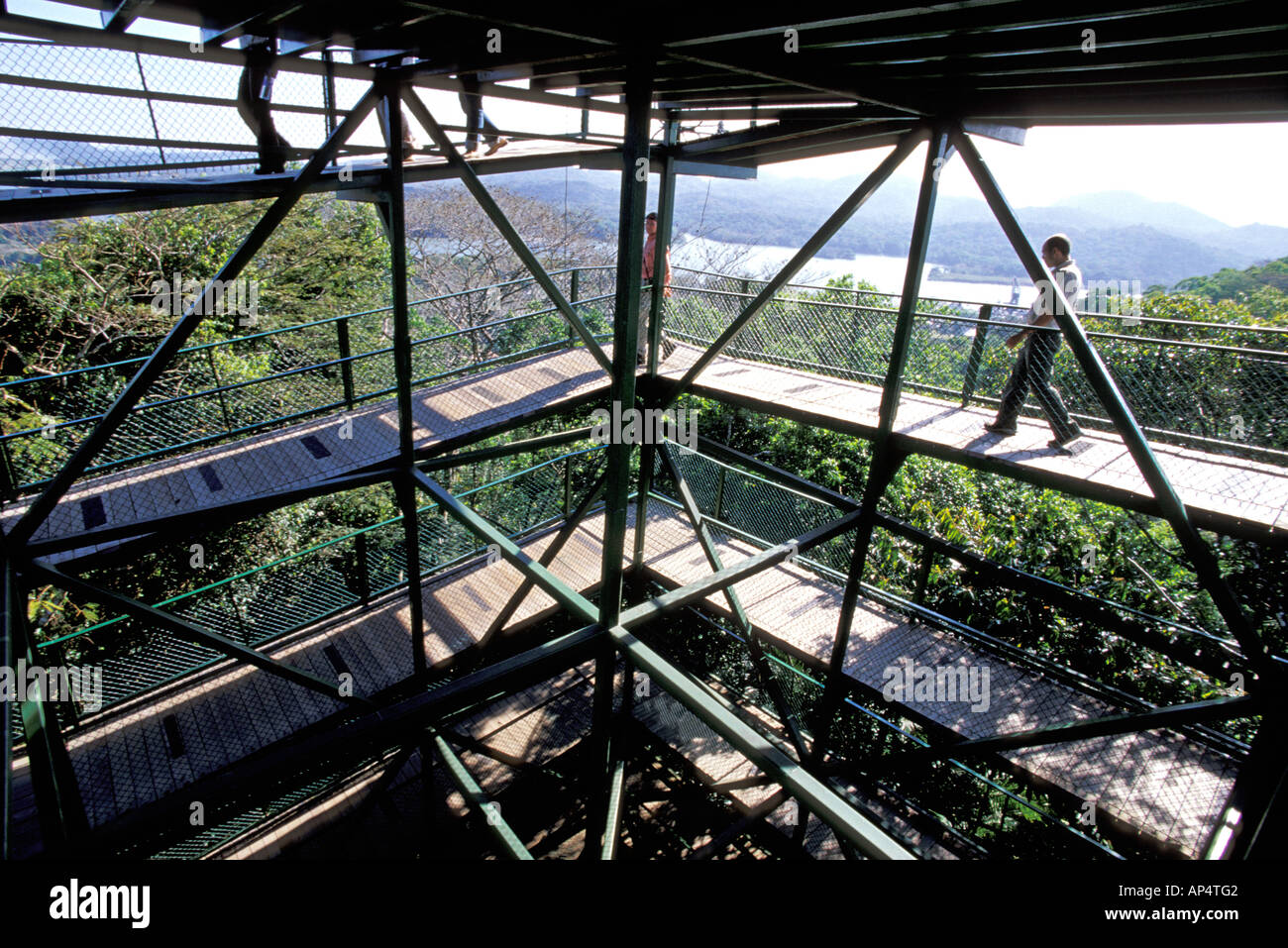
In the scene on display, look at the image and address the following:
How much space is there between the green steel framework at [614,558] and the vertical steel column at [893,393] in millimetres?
16

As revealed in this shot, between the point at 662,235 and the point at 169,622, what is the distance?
18.2 ft

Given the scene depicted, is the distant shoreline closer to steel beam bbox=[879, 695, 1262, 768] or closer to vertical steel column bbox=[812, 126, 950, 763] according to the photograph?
vertical steel column bbox=[812, 126, 950, 763]

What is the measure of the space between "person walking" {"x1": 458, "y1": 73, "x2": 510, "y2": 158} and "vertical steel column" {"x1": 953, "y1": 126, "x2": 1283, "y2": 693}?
4.00 meters

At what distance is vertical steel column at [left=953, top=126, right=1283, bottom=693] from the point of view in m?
3.92

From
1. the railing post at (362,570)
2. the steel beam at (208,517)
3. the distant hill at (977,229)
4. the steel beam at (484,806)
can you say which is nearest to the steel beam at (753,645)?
the steel beam at (484,806)

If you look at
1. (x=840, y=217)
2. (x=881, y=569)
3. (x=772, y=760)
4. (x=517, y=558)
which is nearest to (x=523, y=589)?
(x=517, y=558)

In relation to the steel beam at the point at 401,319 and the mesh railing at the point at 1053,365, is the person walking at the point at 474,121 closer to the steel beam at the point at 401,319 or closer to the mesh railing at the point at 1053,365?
the steel beam at the point at 401,319

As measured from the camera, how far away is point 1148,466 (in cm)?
405

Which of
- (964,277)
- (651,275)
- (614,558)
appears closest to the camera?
(614,558)

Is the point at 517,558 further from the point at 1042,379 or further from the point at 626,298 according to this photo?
the point at 1042,379

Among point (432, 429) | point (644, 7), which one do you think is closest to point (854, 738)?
point (432, 429)

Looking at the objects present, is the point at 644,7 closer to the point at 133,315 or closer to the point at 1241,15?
the point at 1241,15

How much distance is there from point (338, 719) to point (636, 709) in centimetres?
388

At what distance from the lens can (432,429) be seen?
639 centimetres
